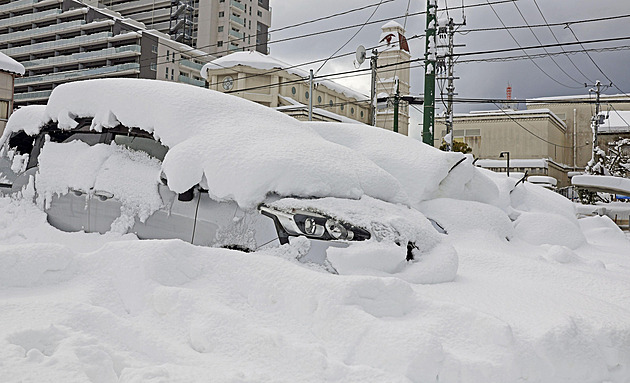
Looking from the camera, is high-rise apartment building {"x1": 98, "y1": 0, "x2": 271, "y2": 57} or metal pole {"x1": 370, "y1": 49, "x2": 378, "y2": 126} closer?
metal pole {"x1": 370, "y1": 49, "x2": 378, "y2": 126}

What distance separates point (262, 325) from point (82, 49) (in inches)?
2341

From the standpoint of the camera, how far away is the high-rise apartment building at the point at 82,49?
50.7m

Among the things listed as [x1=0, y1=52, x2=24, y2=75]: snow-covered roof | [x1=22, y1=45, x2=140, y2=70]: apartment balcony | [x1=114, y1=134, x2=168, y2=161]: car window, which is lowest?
[x1=114, y1=134, x2=168, y2=161]: car window

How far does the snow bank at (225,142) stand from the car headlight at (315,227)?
25cm

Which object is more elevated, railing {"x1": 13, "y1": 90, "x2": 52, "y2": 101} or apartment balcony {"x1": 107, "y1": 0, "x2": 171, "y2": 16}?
apartment balcony {"x1": 107, "y1": 0, "x2": 171, "y2": 16}

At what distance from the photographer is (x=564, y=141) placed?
44.5 metres

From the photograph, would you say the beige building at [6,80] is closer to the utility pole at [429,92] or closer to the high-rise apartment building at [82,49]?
the utility pole at [429,92]

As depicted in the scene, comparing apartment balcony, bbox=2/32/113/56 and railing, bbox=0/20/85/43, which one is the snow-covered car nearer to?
apartment balcony, bbox=2/32/113/56

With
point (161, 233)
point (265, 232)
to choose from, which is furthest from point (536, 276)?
point (161, 233)

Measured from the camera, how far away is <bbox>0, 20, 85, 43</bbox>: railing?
54188mm

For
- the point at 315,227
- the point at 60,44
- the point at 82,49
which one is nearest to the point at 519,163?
the point at 315,227

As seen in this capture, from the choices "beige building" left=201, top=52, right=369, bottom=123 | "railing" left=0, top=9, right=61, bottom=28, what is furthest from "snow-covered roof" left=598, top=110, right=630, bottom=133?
"railing" left=0, top=9, right=61, bottom=28

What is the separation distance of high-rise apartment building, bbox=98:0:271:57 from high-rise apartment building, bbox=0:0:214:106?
25.7ft

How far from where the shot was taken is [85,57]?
52.1m
